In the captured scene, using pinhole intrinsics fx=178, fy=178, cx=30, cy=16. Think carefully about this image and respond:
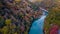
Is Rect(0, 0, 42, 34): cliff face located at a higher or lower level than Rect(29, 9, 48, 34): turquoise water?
higher

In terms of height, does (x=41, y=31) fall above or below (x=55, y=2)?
below

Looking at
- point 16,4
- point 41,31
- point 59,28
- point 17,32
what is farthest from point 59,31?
point 16,4

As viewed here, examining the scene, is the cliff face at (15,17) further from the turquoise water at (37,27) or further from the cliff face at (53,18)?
the cliff face at (53,18)

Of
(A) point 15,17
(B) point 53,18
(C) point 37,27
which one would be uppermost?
(B) point 53,18

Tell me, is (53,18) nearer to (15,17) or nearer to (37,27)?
(37,27)

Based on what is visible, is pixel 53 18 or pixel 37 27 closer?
pixel 53 18

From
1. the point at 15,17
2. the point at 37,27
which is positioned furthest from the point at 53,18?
the point at 15,17

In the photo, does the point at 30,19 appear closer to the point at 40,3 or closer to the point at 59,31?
the point at 40,3

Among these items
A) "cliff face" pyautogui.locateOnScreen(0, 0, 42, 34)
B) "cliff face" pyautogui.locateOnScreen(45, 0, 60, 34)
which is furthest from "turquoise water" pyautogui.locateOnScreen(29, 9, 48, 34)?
"cliff face" pyautogui.locateOnScreen(45, 0, 60, 34)

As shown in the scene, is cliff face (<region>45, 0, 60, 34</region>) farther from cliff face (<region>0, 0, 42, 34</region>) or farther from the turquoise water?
cliff face (<region>0, 0, 42, 34</region>)
